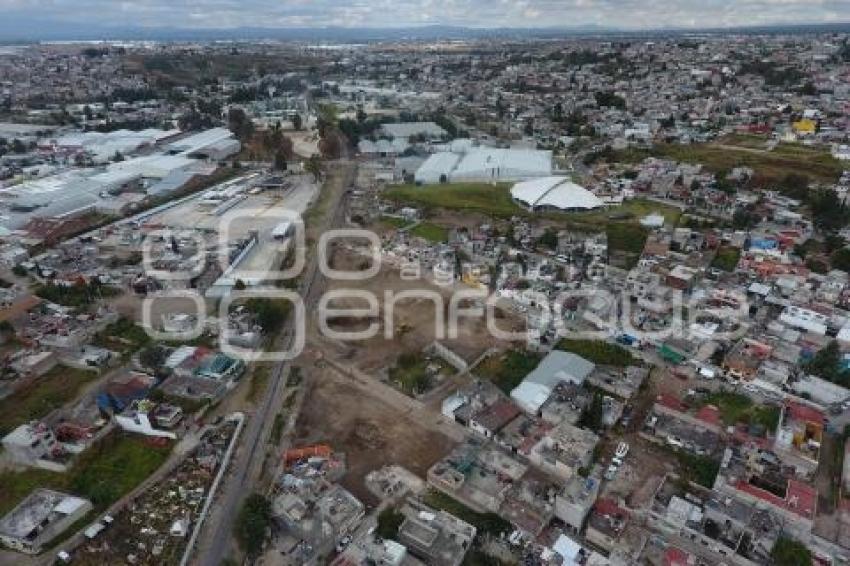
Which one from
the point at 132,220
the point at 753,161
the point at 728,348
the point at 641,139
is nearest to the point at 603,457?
the point at 728,348

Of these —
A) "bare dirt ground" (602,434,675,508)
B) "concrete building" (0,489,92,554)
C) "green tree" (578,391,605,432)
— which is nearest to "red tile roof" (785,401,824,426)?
"bare dirt ground" (602,434,675,508)

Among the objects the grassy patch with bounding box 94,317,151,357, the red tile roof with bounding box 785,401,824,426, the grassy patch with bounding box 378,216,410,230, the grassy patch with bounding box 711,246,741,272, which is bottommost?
the grassy patch with bounding box 94,317,151,357

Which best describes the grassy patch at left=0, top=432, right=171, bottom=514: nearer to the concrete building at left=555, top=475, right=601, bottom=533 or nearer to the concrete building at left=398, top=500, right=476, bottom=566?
the concrete building at left=398, top=500, right=476, bottom=566

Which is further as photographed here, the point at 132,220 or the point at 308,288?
the point at 132,220

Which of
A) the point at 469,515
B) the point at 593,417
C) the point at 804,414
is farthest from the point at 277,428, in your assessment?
the point at 804,414

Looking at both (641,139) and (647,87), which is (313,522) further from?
(647,87)

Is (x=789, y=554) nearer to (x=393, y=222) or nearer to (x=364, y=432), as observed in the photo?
(x=364, y=432)

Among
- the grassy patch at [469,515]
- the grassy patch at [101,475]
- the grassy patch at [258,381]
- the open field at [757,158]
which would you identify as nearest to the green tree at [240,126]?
the open field at [757,158]
